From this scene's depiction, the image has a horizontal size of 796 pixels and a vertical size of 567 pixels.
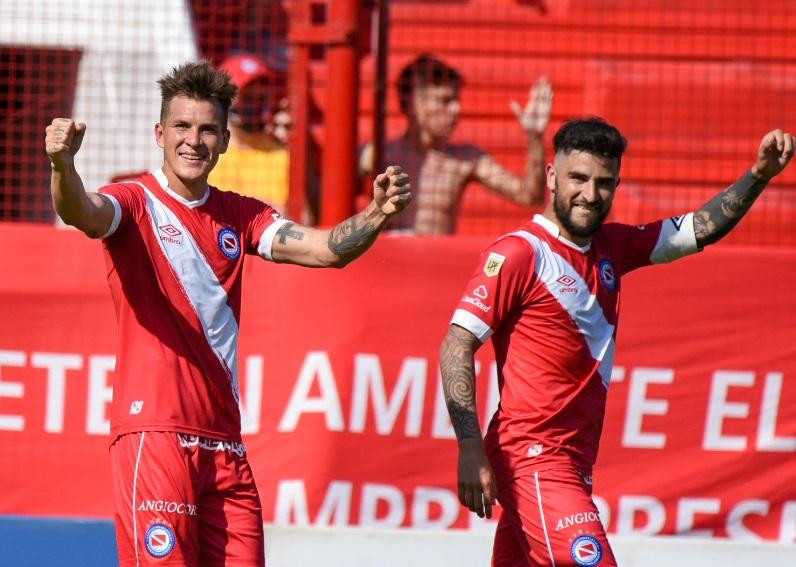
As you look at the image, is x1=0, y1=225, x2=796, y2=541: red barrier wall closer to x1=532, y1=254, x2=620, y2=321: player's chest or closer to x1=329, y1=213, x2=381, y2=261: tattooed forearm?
x1=532, y1=254, x2=620, y2=321: player's chest

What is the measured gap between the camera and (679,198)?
29.0 feet

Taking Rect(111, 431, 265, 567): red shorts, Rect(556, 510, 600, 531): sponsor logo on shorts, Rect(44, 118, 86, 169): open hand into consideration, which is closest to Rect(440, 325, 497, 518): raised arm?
Rect(556, 510, 600, 531): sponsor logo on shorts

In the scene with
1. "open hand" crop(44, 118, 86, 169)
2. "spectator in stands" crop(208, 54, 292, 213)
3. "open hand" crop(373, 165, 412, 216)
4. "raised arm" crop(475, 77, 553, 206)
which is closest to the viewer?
"open hand" crop(44, 118, 86, 169)

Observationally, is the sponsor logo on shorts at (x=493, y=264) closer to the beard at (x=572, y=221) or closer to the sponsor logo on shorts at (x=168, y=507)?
the beard at (x=572, y=221)

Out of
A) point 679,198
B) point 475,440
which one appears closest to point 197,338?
point 475,440

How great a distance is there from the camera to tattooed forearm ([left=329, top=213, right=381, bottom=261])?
15.4ft

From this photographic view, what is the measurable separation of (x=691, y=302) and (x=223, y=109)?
3.12m

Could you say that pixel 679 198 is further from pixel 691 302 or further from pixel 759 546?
pixel 759 546

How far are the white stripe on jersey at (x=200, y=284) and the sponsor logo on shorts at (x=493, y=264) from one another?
37.6 inches

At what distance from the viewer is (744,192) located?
539 cm

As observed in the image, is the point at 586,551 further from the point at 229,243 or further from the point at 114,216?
the point at 114,216

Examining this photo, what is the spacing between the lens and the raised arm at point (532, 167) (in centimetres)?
761

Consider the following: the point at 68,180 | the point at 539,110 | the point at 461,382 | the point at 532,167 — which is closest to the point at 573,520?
the point at 461,382

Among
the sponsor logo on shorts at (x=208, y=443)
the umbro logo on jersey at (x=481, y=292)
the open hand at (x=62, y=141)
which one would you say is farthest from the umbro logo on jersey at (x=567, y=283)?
the open hand at (x=62, y=141)
